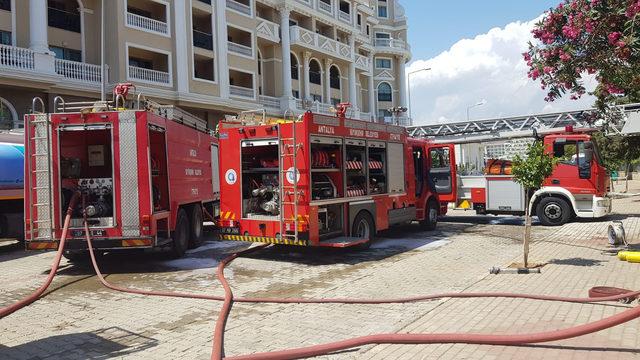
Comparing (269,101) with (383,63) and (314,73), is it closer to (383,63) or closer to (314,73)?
(314,73)

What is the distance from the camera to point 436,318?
6168 mm

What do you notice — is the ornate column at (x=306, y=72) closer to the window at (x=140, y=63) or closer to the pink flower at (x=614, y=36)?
the window at (x=140, y=63)

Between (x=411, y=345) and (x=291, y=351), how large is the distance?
120 cm

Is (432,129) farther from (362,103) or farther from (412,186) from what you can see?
(362,103)

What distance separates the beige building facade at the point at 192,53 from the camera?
74.2 ft

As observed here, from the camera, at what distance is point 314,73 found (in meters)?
44.7

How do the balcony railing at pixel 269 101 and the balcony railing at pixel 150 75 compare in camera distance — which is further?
the balcony railing at pixel 269 101

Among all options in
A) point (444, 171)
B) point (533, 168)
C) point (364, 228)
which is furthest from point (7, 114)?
point (533, 168)

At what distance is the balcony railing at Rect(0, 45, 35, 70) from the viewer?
830 inches

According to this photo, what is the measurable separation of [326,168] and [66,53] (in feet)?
64.8

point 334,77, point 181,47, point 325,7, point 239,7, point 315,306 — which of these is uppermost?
point 325,7

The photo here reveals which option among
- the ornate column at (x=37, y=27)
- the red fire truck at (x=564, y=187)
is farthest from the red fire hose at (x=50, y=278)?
the ornate column at (x=37, y=27)

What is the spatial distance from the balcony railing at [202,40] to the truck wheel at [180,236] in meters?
21.3

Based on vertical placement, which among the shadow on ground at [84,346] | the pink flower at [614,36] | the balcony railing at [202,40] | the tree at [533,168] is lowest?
the shadow on ground at [84,346]
